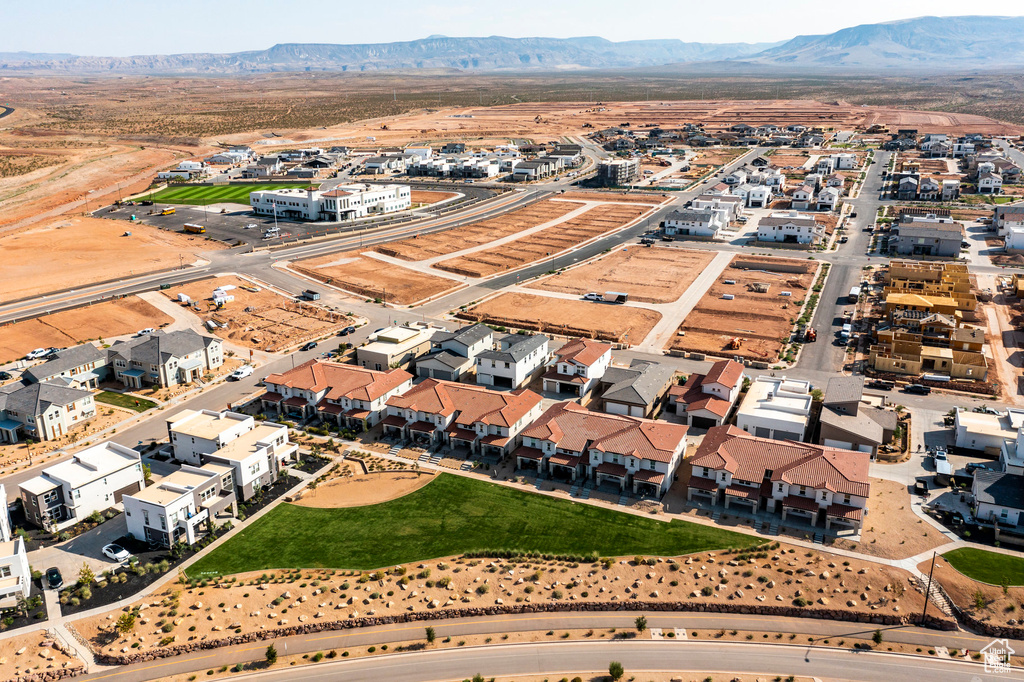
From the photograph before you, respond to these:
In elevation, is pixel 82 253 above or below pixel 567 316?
above

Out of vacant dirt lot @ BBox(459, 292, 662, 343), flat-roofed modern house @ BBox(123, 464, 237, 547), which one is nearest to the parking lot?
vacant dirt lot @ BBox(459, 292, 662, 343)

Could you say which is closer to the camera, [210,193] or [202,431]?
[202,431]

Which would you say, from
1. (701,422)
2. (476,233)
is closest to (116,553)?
(701,422)

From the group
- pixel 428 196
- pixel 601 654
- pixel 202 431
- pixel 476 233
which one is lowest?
pixel 601 654

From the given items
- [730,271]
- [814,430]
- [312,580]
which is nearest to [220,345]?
[312,580]

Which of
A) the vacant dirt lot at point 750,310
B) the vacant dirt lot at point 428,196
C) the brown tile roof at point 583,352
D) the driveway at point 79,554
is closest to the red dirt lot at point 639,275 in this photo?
the vacant dirt lot at point 750,310

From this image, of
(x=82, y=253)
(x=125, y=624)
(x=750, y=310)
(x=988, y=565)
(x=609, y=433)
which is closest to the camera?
(x=125, y=624)

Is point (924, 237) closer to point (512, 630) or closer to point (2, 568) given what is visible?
point (512, 630)

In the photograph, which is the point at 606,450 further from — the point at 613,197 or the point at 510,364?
the point at 613,197
